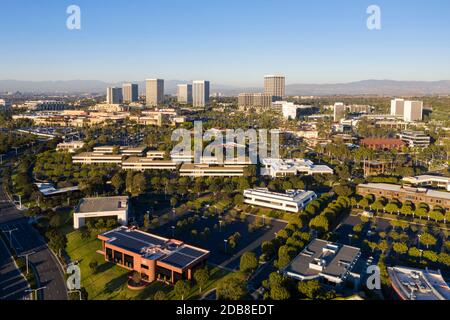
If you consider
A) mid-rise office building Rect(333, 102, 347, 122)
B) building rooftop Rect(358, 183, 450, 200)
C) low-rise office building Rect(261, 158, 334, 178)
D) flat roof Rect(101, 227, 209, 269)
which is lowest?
flat roof Rect(101, 227, 209, 269)

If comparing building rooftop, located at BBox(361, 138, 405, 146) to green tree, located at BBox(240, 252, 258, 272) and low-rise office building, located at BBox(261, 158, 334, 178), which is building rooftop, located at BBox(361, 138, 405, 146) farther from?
green tree, located at BBox(240, 252, 258, 272)

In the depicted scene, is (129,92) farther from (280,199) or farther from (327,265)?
(327,265)

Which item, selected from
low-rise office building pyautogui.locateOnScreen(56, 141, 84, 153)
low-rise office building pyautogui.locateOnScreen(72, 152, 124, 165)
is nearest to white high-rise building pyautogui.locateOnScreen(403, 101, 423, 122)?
low-rise office building pyautogui.locateOnScreen(72, 152, 124, 165)

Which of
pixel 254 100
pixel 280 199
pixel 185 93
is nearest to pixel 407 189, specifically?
pixel 280 199

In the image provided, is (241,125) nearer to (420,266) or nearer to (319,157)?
(319,157)

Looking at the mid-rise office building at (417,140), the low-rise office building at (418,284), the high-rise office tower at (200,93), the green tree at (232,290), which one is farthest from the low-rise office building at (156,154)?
the high-rise office tower at (200,93)
